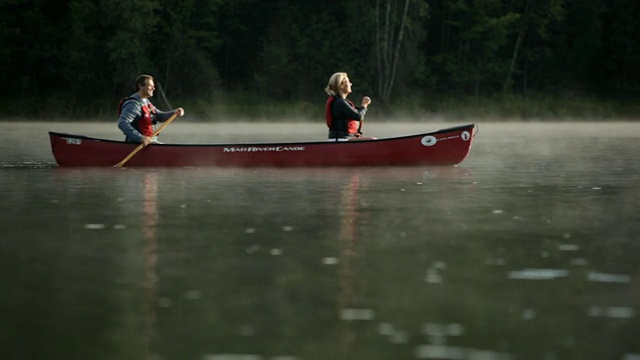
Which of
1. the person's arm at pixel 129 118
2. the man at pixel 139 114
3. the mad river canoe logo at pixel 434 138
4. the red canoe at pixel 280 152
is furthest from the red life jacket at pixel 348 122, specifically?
the person's arm at pixel 129 118

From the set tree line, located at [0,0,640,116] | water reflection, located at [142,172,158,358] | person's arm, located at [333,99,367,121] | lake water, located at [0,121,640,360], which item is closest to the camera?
lake water, located at [0,121,640,360]

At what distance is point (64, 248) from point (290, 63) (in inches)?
1632

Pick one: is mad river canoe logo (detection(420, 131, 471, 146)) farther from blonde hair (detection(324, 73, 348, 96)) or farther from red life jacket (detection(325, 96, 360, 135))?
blonde hair (detection(324, 73, 348, 96))

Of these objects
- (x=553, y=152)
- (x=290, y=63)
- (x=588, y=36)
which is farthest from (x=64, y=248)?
(x=588, y=36)

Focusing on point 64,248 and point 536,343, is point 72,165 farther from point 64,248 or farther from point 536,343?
point 536,343

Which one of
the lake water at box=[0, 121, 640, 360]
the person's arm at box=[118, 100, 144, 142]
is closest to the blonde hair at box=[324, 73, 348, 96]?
the person's arm at box=[118, 100, 144, 142]

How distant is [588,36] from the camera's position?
52.2 meters

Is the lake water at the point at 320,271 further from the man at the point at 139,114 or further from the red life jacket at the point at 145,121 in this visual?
the red life jacket at the point at 145,121

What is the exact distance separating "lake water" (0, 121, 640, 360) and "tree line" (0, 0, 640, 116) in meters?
31.5

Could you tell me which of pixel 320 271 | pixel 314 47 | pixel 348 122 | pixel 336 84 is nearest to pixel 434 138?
pixel 348 122

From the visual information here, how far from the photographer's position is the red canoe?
52.0ft

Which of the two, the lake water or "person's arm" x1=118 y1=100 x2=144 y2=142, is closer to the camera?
the lake water

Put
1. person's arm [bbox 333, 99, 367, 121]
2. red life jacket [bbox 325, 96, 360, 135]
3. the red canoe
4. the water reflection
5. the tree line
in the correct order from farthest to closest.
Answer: the tree line < red life jacket [bbox 325, 96, 360, 135] < person's arm [bbox 333, 99, 367, 121] < the red canoe < the water reflection

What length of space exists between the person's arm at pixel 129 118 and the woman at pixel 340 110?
8.00ft
